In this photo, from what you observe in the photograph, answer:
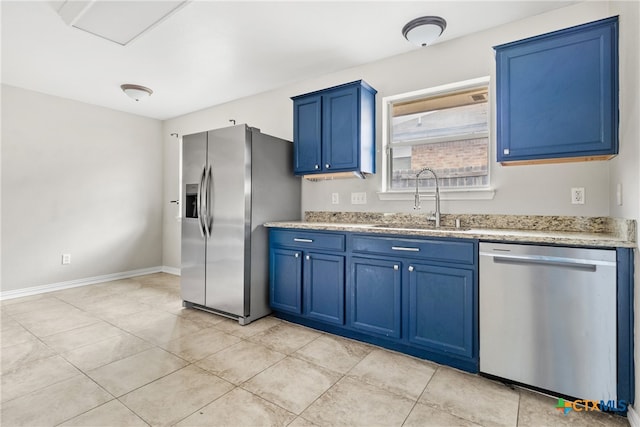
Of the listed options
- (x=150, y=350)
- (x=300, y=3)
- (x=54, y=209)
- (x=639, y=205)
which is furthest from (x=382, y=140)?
(x=54, y=209)

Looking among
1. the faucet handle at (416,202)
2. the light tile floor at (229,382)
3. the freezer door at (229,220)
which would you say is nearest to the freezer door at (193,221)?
the freezer door at (229,220)

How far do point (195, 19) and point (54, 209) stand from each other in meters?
3.37

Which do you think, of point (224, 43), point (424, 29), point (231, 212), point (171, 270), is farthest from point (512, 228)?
point (171, 270)

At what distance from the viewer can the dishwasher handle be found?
1.69 metres

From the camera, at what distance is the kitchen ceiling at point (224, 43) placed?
2.36m

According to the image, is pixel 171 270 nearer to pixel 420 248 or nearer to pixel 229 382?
pixel 229 382

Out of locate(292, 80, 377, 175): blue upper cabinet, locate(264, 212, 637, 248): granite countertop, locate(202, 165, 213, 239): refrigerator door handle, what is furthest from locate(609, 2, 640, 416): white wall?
locate(202, 165, 213, 239): refrigerator door handle

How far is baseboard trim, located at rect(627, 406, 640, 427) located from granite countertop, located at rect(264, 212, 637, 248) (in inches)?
32.5

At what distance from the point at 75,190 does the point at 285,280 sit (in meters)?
3.45

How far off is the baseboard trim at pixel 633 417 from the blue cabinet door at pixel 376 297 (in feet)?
4.10

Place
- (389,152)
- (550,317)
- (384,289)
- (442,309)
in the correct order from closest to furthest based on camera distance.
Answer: (550,317), (442,309), (384,289), (389,152)

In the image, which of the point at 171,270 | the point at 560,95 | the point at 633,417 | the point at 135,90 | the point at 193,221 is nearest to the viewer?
the point at 633,417

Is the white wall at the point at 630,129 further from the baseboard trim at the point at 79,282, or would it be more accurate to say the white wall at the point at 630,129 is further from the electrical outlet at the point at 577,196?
the baseboard trim at the point at 79,282

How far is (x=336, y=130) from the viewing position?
3006 millimetres
